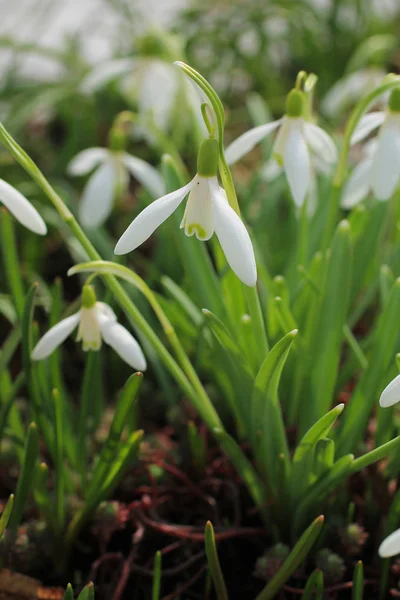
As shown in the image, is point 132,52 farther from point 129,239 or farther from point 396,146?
point 129,239

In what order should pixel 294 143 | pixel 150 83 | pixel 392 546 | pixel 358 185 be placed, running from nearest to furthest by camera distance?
1. pixel 392 546
2. pixel 294 143
3. pixel 358 185
4. pixel 150 83

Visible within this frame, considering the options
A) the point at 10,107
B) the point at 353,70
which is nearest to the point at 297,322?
the point at 353,70

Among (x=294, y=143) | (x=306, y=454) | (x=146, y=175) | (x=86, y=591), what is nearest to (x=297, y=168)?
(x=294, y=143)

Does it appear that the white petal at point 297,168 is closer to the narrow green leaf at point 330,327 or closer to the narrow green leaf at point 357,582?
the narrow green leaf at point 330,327

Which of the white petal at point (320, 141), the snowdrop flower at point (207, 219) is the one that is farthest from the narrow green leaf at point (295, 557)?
the white petal at point (320, 141)

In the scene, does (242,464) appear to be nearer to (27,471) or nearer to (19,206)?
(27,471)

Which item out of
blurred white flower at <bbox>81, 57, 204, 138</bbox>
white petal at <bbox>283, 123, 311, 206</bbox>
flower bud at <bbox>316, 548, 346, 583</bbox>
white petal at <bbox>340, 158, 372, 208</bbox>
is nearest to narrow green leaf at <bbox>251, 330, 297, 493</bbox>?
flower bud at <bbox>316, 548, 346, 583</bbox>
